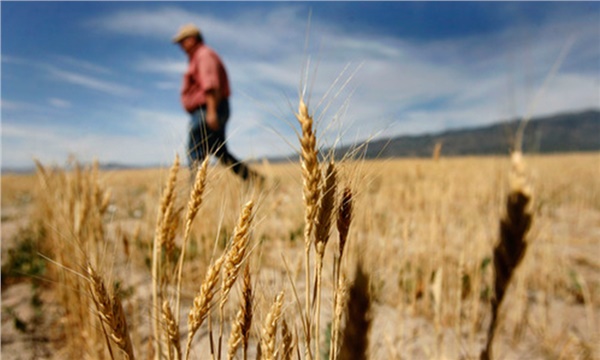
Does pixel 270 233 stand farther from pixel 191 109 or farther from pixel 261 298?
pixel 261 298

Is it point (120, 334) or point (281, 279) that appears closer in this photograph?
point (120, 334)

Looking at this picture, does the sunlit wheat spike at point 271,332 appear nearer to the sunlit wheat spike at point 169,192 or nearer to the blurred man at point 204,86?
the sunlit wheat spike at point 169,192

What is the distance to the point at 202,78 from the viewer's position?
427 centimetres

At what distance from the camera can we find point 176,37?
4.68 metres

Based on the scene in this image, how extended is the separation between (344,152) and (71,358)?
1.68 meters

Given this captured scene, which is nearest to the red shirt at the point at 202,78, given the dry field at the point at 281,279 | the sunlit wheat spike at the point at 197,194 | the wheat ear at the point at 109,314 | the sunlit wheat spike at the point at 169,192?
the dry field at the point at 281,279

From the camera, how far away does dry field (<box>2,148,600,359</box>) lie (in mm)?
658

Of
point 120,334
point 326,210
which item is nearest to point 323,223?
point 326,210

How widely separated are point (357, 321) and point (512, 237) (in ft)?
1.05

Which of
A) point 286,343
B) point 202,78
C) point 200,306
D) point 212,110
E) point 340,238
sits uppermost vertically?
point 202,78

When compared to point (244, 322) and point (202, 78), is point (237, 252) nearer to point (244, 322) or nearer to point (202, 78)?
point (244, 322)

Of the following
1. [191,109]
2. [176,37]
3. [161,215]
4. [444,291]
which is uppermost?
[176,37]

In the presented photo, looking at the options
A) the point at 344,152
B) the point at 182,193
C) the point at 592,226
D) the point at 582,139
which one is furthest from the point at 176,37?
the point at 582,139

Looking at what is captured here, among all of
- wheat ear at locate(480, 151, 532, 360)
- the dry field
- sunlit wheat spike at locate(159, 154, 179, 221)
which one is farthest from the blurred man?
wheat ear at locate(480, 151, 532, 360)
